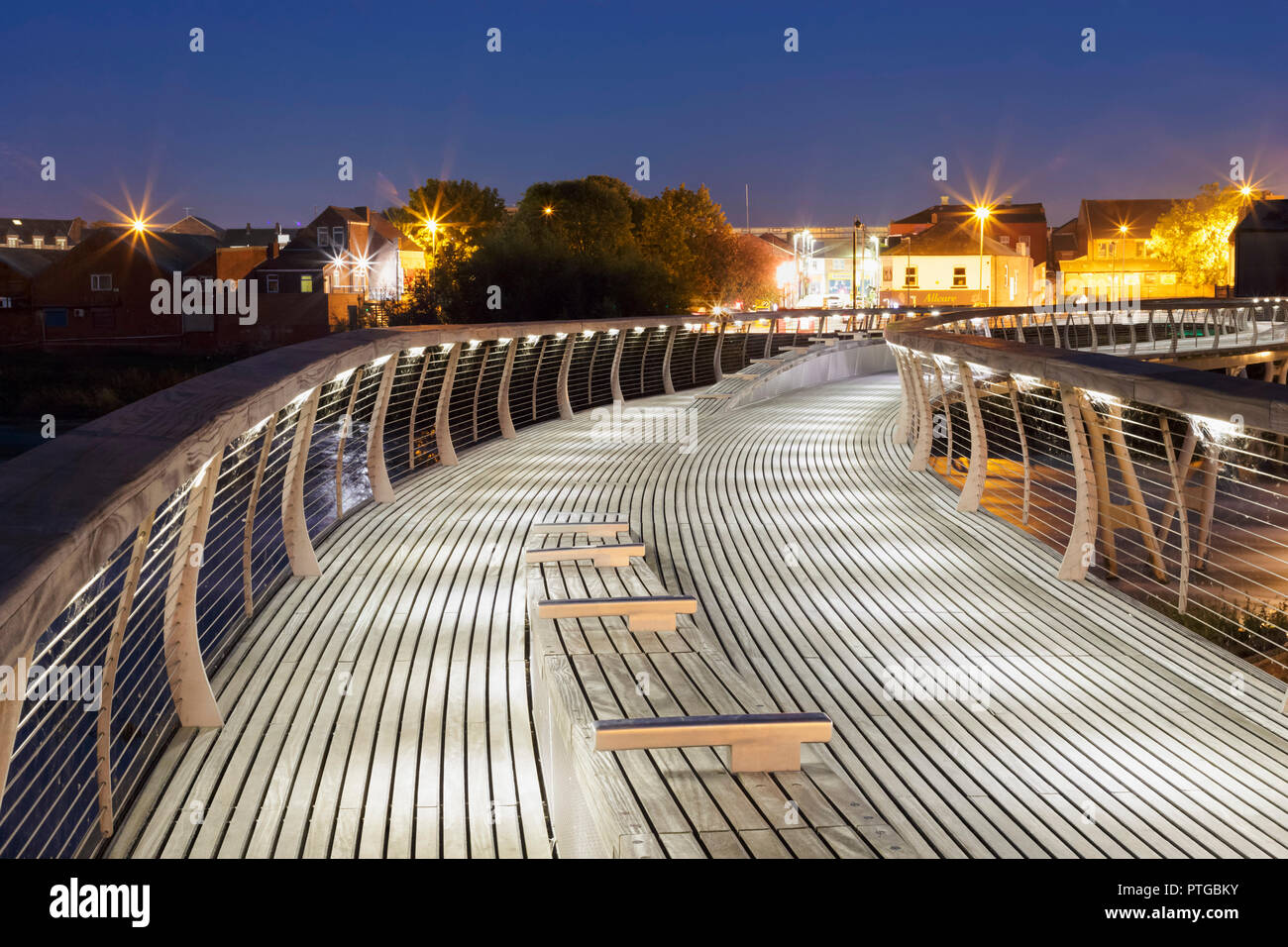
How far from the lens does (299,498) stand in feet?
22.2

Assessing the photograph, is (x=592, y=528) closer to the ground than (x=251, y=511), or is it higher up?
closer to the ground

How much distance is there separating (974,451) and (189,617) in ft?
20.1

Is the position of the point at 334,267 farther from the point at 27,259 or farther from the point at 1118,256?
the point at 1118,256

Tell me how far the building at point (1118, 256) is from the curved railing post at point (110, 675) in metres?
82.9

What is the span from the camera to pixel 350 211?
76.4 m

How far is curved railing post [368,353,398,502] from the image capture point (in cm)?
909

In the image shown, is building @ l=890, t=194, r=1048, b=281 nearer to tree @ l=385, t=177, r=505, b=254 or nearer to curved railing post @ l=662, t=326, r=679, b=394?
tree @ l=385, t=177, r=505, b=254

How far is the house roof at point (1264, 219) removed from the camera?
67000 mm

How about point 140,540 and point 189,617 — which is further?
point 189,617

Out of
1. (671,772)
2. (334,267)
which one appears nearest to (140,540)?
(671,772)

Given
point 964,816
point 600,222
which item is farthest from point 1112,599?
point 600,222

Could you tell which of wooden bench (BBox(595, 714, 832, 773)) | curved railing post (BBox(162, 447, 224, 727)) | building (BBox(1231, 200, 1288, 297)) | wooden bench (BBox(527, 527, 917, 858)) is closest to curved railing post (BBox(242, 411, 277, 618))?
curved railing post (BBox(162, 447, 224, 727))

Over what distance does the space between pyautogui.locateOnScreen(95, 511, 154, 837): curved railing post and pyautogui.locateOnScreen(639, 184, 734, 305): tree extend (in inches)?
2566

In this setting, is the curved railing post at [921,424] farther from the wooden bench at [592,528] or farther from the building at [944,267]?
the building at [944,267]
